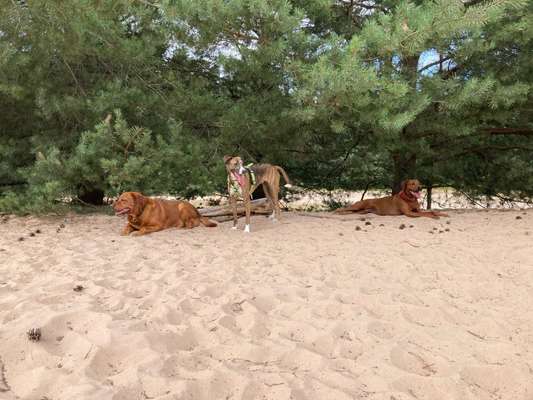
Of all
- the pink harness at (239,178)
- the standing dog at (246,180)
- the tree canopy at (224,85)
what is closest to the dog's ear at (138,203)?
the tree canopy at (224,85)

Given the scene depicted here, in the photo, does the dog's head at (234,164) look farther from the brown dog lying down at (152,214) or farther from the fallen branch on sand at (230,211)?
the fallen branch on sand at (230,211)

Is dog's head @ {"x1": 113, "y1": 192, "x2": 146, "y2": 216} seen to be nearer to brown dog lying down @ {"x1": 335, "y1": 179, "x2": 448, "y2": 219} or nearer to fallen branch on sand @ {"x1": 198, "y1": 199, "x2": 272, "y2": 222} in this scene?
fallen branch on sand @ {"x1": 198, "y1": 199, "x2": 272, "y2": 222}

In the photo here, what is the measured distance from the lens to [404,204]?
24.5 feet

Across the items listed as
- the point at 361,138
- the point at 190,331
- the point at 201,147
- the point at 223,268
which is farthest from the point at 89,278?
the point at 361,138

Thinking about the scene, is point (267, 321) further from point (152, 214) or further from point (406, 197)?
point (406, 197)

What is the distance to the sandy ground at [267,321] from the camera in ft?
6.27

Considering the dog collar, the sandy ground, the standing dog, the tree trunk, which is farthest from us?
the tree trunk

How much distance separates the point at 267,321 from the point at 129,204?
3604mm

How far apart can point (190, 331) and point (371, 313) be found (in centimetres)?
128

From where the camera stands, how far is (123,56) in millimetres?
6781

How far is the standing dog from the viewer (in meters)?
5.83

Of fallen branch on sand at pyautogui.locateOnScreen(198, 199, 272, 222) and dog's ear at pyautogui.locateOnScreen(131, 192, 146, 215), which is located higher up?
dog's ear at pyautogui.locateOnScreen(131, 192, 146, 215)

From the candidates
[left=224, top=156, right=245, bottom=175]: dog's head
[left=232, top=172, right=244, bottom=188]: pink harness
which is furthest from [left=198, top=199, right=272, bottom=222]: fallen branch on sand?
[left=224, top=156, right=245, bottom=175]: dog's head

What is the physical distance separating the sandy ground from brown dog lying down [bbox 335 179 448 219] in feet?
8.01
